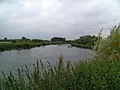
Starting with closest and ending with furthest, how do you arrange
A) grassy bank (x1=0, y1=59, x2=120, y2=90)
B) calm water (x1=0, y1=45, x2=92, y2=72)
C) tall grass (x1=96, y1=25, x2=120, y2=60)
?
grassy bank (x1=0, y1=59, x2=120, y2=90), tall grass (x1=96, y1=25, x2=120, y2=60), calm water (x1=0, y1=45, x2=92, y2=72)

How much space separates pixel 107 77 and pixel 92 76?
36 centimetres

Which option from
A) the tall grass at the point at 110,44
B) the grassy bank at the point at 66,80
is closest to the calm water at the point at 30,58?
the tall grass at the point at 110,44

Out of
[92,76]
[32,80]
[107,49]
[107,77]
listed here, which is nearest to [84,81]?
[92,76]

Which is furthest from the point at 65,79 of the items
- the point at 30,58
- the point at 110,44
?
the point at 30,58

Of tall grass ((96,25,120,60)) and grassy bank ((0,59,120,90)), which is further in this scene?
tall grass ((96,25,120,60))

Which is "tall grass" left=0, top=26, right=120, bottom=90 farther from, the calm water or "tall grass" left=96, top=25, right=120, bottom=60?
"tall grass" left=96, top=25, right=120, bottom=60

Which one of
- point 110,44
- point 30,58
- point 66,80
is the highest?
point 110,44

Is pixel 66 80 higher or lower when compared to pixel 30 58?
higher

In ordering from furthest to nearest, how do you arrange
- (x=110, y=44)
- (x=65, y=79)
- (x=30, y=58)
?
1. (x=30, y=58)
2. (x=110, y=44)
3. (x=65, y=79)

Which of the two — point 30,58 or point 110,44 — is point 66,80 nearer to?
point 110,44

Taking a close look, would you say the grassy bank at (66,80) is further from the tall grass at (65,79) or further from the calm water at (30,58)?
the calm water at (30,58)

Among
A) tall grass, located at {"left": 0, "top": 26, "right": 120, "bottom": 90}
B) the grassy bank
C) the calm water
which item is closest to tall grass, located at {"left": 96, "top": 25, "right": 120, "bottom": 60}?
the calm water

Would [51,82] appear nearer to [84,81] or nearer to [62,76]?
[62,76]

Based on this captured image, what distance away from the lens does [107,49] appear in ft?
45.6
